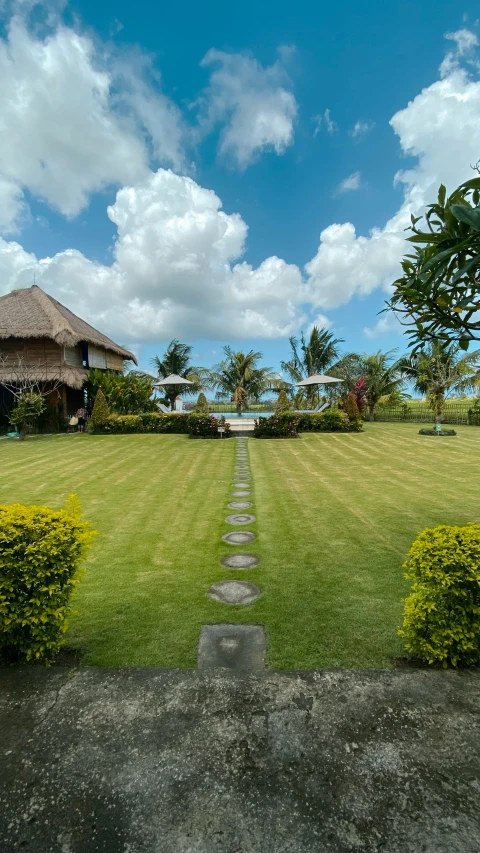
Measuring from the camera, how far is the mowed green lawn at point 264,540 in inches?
122

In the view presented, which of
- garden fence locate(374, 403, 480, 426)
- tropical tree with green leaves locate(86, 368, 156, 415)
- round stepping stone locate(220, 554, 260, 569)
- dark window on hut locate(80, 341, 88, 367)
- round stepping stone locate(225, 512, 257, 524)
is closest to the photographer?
round stepping stone locate(220, 554, 260, 569)

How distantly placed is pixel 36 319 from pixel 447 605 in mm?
20191

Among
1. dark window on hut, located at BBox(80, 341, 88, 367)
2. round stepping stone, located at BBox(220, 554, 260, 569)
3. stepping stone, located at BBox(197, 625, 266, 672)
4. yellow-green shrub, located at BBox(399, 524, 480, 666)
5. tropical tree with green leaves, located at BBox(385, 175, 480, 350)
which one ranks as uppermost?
dark window on hut, located at BBox(80, 341, 88, 367)

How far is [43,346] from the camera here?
59.8 ft

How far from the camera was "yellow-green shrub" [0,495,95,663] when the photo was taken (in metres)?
2.58

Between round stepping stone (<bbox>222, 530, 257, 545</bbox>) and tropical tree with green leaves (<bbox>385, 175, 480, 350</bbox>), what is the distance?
3198mm

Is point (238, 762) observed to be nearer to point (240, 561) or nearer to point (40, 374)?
point (240, 561)

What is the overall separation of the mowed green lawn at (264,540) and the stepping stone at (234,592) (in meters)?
0.10

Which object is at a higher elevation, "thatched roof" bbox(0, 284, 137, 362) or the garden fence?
"thatched roof" bbox(0, 284, 137, 362)

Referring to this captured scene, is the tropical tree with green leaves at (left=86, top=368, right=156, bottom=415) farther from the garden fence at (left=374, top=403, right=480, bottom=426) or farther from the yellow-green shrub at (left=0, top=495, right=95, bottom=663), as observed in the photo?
the yellow-green shrub at (left=0, top=495, right=95, bottom=663)

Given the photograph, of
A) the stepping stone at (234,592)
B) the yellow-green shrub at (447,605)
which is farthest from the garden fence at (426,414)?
the yellow-green shrub at (447,605)

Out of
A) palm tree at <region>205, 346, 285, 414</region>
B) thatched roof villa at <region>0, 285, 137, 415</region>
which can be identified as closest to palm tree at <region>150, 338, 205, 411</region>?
palm tree at <region>205, 346, 285, 414</region>

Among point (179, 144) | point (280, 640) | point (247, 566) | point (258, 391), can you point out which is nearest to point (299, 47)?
point (179, 144)

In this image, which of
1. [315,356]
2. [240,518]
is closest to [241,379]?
[315,356]
